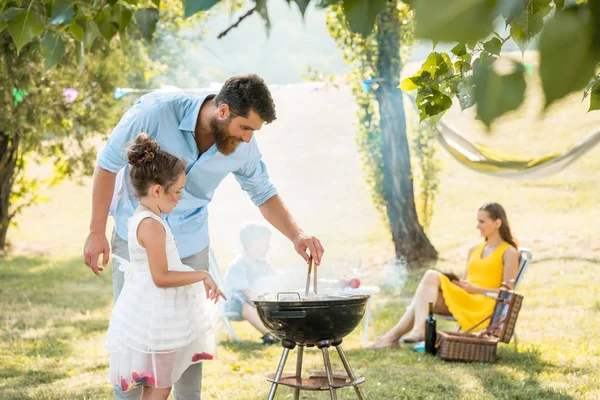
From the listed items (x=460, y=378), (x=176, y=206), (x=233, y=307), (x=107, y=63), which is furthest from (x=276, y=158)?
(x=176, y=206)

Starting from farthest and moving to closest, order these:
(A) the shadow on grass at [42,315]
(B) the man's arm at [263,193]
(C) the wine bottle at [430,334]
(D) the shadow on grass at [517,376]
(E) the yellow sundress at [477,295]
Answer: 1. (E) the yellow sundress at [477,295]
2. (C) the wine bottle at [430,334]
3. (A) the shadow on grass at [42,315]
4. (D) the shadow on grass at [517,376]
5. (B) the man's arm at [263,193]

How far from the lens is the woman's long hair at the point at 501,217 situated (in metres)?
5.01

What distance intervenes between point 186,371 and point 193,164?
773 mm

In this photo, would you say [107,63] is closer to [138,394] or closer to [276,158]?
[276,158]

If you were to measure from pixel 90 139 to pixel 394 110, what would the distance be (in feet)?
11.8

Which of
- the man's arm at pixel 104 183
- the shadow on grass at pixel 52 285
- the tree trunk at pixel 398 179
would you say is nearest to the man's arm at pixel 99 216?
the man's arm at pixel 104 183

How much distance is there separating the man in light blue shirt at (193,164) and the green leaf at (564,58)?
2357 mm

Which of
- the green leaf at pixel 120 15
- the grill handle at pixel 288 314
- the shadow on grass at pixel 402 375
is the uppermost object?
the green leaf at pixel 120 15

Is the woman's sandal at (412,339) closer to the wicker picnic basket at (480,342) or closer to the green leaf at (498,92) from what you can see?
the wicker picnic basket at (480,342)

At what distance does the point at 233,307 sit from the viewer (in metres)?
5.41

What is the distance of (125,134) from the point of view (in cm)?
266

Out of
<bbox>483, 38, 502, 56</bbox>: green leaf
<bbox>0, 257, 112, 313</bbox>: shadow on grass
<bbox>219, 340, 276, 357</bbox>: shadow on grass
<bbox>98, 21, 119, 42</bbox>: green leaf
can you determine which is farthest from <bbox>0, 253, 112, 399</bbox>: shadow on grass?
<bbox>483, 38, 502, 56</bbox>: green leaf

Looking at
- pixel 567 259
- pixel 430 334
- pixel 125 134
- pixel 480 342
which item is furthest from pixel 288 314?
pixel 567 259

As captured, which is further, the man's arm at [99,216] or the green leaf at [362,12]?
the man's arm at [99,216]
